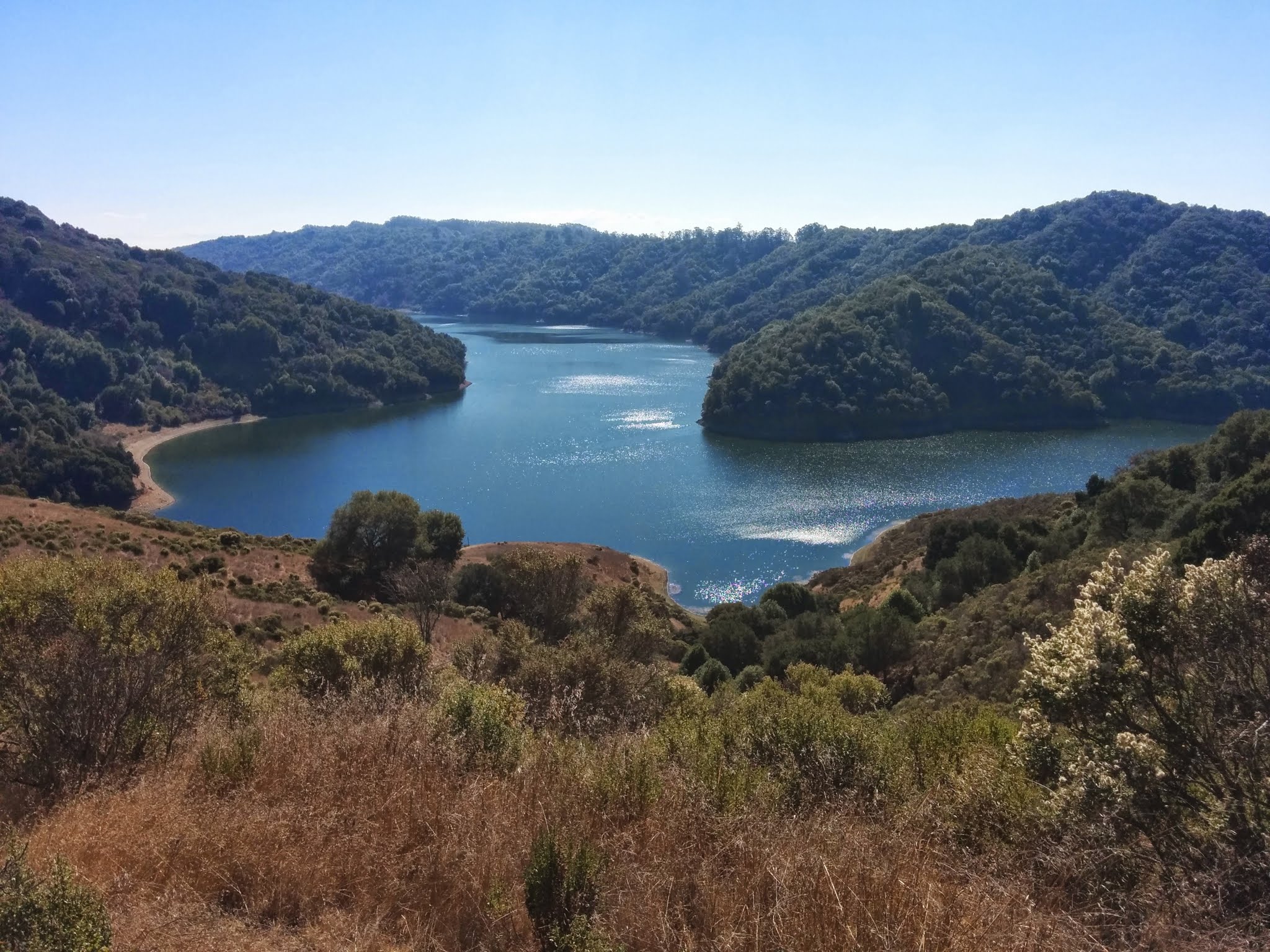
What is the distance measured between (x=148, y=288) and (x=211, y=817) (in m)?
106

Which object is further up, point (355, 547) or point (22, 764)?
point (22, 764)

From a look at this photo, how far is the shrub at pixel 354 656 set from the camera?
34.8 ft

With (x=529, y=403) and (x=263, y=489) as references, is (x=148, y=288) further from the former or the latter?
(x=263, y=489)

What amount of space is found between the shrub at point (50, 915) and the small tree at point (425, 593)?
1798 centimetres

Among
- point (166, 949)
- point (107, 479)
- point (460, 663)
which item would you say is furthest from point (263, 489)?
point (166, 949)

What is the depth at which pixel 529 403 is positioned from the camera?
286 feet

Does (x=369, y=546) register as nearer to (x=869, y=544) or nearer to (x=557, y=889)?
(x=869, y=544)

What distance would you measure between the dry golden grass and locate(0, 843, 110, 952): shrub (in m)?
0.48

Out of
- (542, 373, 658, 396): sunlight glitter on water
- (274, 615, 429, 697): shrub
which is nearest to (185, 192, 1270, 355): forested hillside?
(542, 373, 658, 396): sunlight glitter on water

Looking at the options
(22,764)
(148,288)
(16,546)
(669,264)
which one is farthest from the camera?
(669,264)

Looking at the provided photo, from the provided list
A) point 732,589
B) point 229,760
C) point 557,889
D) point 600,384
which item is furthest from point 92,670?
point 600,384

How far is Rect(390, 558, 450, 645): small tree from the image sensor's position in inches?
907

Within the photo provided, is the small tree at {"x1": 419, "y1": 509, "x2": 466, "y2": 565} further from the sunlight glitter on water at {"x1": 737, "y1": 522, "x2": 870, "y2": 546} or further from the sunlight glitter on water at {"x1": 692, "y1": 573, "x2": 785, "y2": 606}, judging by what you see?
the sunlight glitter on water at {"x1": 737, "y1": 522, "x2": 870, "y2": 546}

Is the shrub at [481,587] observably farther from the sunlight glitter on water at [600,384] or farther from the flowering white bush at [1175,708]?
the sunlight glitter on water at [600,384]
